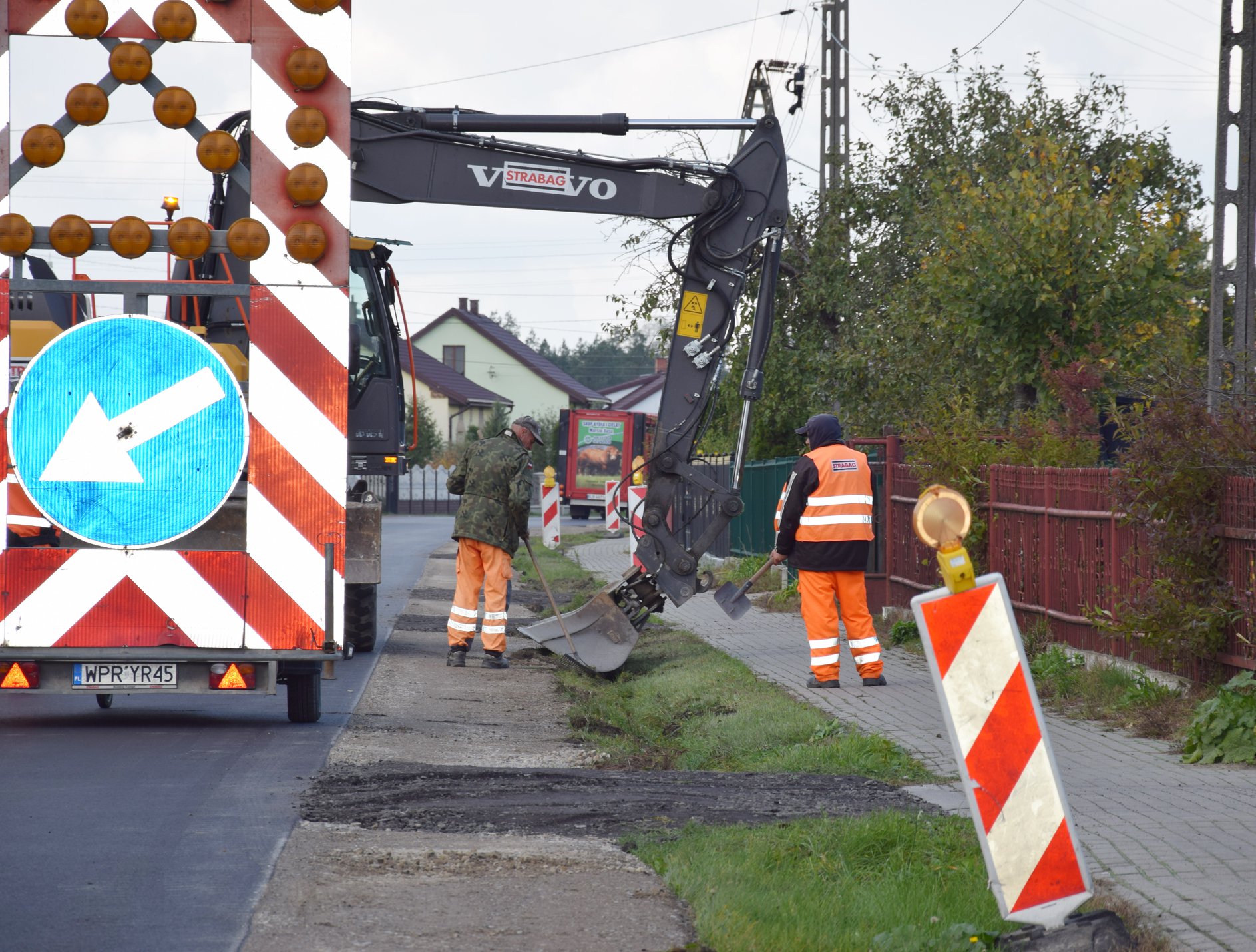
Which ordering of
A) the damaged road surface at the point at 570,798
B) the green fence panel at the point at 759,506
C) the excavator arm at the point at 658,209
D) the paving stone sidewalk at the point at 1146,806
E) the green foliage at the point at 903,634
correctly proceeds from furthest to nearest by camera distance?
the green fence panel at the point at 759,506, the green foliage at the point at 903,634, the excavator arm at the point at 658,209, the damaged road surface at the point at 570,798, the paving stone sidewalk at the point at 1146,806

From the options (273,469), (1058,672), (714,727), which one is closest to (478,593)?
(714,727)

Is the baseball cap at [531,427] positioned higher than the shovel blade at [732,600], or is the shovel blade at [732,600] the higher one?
the baseball cap at [531,427]

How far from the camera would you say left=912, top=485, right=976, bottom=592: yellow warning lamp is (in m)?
3.92

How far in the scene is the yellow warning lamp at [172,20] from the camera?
6.74 m

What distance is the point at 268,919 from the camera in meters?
4.39

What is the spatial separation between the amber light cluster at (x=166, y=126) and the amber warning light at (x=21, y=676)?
1.91 meters

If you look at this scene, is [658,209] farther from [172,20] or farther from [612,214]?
[172,20]

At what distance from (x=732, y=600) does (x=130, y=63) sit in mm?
6569

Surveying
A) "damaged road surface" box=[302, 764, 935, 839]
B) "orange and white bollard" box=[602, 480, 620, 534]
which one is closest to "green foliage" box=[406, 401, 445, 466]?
"orange and white bollard" box=[602, 480, 620, 534]

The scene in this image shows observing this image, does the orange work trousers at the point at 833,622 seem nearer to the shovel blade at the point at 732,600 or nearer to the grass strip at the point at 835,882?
the shovel blade at the point at 732,600

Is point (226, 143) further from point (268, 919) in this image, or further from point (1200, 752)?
point (1200, 752)

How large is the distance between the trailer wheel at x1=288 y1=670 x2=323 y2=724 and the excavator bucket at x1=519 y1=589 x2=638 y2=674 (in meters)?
3.44

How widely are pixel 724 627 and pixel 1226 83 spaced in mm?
6553

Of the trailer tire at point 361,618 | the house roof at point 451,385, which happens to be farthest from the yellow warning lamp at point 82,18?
the house roof at point 451,385
